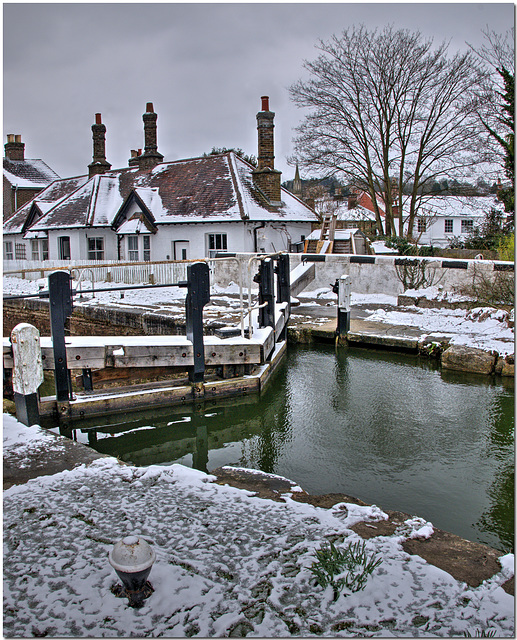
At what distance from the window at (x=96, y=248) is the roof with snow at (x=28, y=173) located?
58.6 feet

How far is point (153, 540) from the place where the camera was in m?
3.65

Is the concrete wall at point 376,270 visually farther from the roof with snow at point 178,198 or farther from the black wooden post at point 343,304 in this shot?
the roof with snow at point 178,198

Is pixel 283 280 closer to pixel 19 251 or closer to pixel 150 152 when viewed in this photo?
pixel 150 152

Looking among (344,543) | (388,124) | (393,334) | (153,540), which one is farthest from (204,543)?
(388,124)

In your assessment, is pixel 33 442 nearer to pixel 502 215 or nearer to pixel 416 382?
pixel 416 382

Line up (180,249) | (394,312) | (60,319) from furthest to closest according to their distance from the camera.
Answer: (180,249)
(394,312)
(60,319)

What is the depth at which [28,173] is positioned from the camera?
42.8 meters

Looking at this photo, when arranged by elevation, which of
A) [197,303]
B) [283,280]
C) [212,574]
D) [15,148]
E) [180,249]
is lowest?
[212,574]

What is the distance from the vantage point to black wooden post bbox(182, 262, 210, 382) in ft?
26.5

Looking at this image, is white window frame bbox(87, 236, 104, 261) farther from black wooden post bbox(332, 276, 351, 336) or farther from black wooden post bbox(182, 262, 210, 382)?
black wooden post bbox(182, 262, 210, 382)

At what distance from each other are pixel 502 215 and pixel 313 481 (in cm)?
2393

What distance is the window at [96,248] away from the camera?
89.9 feet

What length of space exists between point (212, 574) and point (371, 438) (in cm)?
429

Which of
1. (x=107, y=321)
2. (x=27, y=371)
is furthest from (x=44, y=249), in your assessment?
(x=27, y=371)
